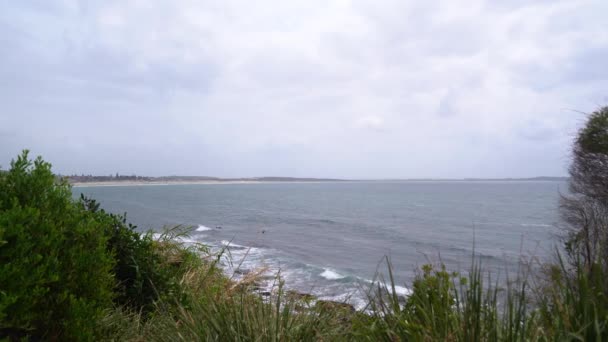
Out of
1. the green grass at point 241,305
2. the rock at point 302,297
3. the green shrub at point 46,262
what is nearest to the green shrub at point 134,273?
the green grass at point 241,305

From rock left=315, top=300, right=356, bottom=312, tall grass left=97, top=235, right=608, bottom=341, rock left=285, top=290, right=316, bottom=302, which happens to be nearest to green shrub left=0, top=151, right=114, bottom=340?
tall grass left=97, top=235, right=608, bottom=341

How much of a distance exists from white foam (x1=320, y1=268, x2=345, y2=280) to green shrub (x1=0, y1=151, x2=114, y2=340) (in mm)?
17252

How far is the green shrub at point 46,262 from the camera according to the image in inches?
114

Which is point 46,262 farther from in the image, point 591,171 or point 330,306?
point 591,171

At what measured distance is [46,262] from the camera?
10.1 feet

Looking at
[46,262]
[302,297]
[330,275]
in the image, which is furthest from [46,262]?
[330,275]

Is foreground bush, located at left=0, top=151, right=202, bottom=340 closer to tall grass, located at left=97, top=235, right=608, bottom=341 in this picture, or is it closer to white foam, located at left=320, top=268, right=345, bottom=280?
tall grass, located at left=97, top=235, right=608, bottom=341

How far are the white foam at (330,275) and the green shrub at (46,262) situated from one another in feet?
56.6

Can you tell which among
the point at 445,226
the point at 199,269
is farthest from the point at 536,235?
the point at 199,269

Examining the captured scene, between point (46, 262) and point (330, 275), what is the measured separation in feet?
61.3

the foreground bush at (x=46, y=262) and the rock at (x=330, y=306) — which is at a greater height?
the foreground bush at (x=46, y=262)

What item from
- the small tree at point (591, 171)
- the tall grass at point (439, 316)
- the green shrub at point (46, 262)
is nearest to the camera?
the tall grass at point (439, 316)

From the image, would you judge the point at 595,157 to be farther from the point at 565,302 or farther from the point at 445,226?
the point at 445,226

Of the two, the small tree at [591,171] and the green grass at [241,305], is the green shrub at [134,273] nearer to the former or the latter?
the green grass at [241,305]
